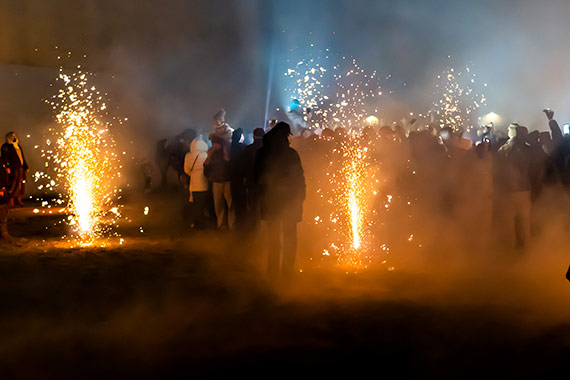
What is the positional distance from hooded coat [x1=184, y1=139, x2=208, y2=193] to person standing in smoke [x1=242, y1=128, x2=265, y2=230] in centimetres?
74

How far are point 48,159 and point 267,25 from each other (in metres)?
10.1

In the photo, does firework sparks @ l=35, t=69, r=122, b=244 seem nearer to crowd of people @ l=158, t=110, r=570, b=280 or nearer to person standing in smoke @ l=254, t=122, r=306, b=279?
crowd of people @ l=158, t=110, r=570, b=280

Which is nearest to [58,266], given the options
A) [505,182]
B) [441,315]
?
[441,315]

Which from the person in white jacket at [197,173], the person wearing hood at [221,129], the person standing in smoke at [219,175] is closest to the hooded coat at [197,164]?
the person in white jacket at [197,173]

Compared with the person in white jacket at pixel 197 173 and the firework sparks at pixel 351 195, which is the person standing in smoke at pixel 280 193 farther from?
the person in white jacket at pixel 197 173

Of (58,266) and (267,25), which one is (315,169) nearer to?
(58,266)

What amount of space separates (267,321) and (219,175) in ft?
19.1

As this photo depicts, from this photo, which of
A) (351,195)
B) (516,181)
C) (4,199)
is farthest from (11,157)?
(516,181)

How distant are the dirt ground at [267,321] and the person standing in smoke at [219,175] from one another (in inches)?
93.9

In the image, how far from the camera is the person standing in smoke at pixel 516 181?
9422 millimetres

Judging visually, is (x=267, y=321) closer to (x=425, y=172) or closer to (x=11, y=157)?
(x=425, y=172)

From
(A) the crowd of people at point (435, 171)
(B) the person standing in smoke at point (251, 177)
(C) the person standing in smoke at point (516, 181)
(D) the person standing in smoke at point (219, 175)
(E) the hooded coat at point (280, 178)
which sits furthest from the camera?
(D) the person standing in smoke at point (219, 175)

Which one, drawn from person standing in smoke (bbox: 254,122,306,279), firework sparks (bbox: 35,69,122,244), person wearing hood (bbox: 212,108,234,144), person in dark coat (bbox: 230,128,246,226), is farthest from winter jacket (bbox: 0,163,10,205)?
firework sparks (bbox: 35,69,122,244)

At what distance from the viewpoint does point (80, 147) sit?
26531 mm
